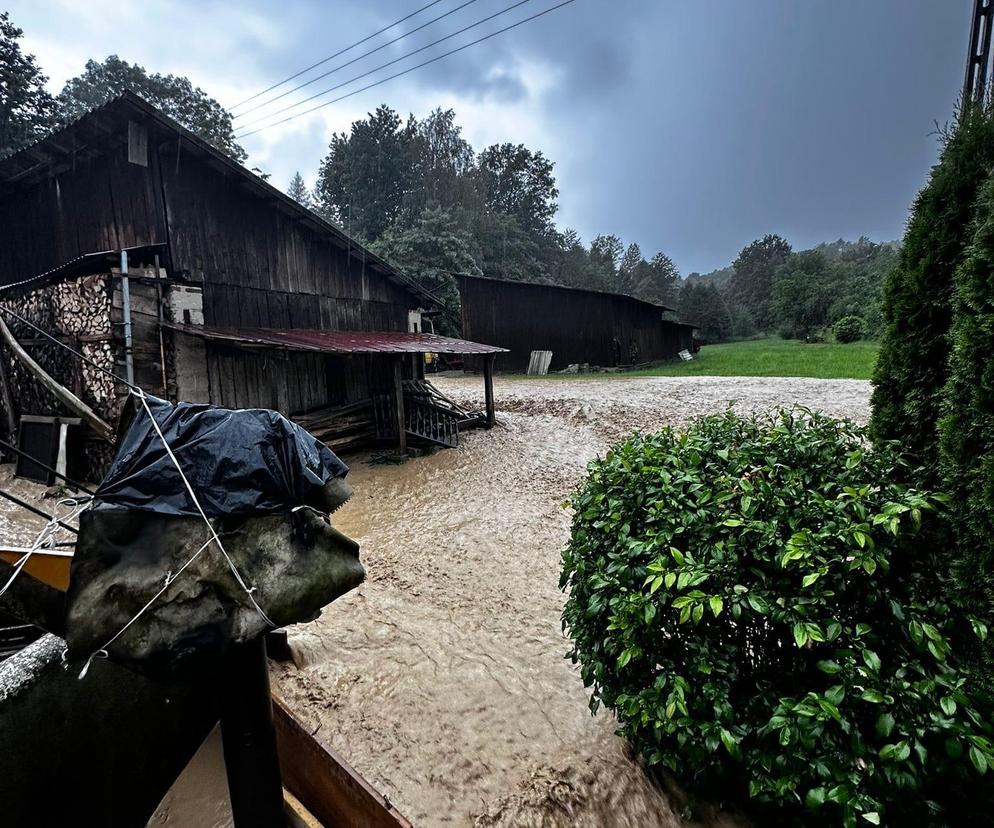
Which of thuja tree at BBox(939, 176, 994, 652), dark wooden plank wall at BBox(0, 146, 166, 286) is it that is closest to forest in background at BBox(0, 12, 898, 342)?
dark wooden plank wall at BBox(0, 146, 166, 286)

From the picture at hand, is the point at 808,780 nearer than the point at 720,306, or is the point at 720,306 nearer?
the point at 808,780

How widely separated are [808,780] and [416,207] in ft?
136

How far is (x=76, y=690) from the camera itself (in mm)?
2166


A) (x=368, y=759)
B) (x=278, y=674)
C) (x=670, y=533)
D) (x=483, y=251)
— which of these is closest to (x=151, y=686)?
(x=278, y=674)

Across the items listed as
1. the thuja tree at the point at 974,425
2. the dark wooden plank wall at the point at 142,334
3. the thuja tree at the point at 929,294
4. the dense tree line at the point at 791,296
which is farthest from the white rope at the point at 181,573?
the dense tree line at the point at 791,296

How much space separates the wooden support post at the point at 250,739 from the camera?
5.68 feet

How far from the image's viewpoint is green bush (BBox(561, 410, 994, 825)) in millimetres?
1632

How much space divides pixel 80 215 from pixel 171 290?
293 cm

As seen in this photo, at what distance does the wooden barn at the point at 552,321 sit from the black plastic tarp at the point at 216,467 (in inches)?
815

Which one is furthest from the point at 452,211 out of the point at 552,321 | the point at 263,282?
the point at 263,282

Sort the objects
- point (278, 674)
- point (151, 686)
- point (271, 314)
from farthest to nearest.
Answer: point (271, 314) → point (278, 674) → point (151, 686)

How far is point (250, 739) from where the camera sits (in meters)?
1.78

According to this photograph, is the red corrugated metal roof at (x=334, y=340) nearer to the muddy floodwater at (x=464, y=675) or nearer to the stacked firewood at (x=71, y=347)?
the stacked firewood at (x=71, y=347)

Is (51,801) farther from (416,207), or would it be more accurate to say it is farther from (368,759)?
(416,207)
